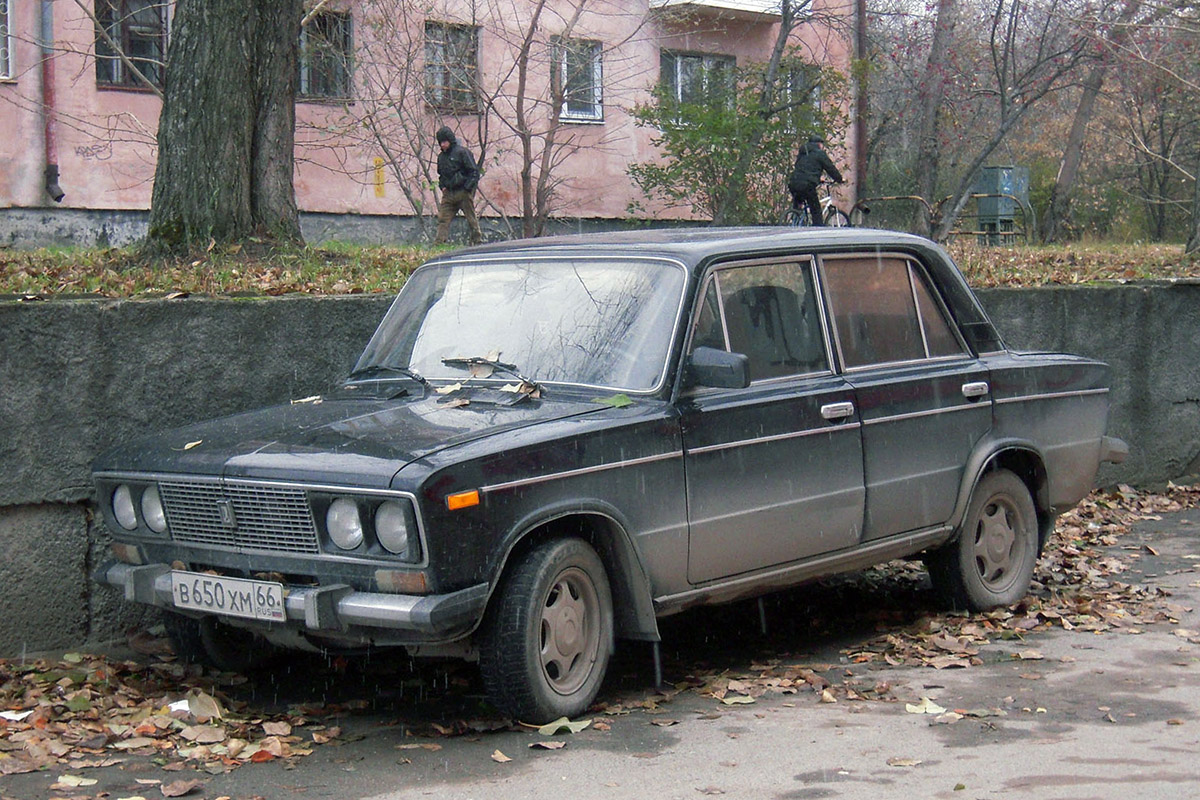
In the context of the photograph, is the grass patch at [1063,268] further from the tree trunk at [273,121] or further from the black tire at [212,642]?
the black tire at [212,642]

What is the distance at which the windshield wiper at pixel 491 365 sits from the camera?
239 inches

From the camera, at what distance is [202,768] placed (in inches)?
204

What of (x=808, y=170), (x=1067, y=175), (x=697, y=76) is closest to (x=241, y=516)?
(x=808, y=170)

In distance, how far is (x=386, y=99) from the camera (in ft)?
72.4

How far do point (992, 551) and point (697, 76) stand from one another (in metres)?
18.4

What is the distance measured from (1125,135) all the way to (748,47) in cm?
1537

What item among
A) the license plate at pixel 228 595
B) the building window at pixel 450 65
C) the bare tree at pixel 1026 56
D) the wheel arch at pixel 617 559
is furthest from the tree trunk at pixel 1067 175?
the license plate at pixel 228 595

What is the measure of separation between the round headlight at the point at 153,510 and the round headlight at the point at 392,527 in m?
1.16

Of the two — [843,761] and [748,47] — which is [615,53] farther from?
[843,761]

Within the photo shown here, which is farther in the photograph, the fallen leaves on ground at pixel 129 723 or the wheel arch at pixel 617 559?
the wheel arch at pixel 617 559

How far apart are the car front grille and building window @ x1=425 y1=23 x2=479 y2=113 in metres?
16.6

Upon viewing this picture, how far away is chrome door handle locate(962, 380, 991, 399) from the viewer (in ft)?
Answer: 24.0

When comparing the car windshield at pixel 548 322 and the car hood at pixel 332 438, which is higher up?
the car windshield at pixel 548 322

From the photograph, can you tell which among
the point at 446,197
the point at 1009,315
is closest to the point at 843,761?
the point at 1009,315
